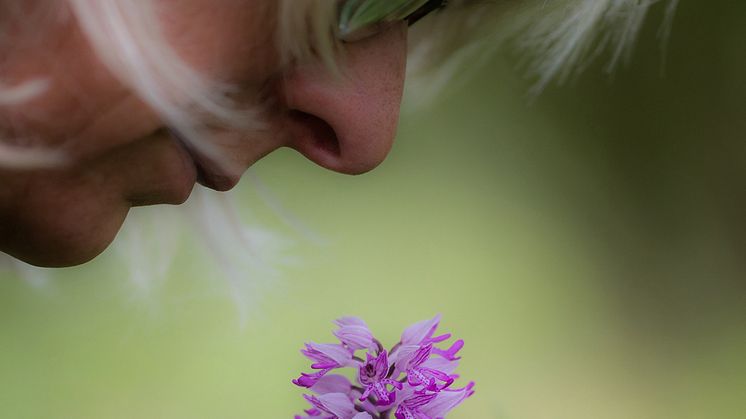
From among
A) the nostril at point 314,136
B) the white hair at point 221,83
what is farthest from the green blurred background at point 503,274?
the nostril at point 314,136

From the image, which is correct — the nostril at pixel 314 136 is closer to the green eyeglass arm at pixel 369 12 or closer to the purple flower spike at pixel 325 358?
the green eyeglass arm at pixel 369 12

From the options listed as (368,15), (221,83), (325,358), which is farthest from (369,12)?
(325,358)

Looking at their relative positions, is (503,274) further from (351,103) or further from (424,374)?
(351,103)

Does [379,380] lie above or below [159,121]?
below

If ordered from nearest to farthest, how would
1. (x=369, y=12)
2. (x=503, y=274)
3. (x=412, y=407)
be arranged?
1. (x=369, y=12)
2. (x=412, y=407)
3. (x=503, y=274)

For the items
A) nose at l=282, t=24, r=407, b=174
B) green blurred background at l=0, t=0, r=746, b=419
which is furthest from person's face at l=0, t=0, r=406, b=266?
green blurred background at l=0, t=0, r=746, b=419

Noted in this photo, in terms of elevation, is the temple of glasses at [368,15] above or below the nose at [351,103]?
above

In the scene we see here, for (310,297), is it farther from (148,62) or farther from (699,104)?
(699,104)
